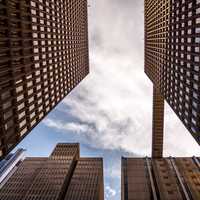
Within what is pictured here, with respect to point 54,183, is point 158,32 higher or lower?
higher

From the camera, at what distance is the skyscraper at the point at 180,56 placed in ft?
162

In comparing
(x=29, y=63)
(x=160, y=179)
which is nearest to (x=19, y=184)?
(x=160, y=179)

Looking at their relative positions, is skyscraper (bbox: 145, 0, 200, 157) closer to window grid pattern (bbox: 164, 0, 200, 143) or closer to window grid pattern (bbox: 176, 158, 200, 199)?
window grid pattern (bbox: 164, 0, 200, 143)

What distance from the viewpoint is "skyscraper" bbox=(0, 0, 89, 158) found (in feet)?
133

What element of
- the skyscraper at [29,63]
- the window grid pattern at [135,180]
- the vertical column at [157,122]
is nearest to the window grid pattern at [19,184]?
the window grid pattern at [135,180]

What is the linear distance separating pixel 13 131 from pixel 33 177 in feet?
495

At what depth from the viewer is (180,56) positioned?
5894cm

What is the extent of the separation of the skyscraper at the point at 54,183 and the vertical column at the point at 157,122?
5699cm

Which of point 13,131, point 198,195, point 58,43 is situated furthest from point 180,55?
point 198,195

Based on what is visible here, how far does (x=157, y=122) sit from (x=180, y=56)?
244 feet

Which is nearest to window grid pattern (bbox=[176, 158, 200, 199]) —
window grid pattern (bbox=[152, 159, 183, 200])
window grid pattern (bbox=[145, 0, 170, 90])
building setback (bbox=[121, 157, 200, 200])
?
building setback (bbox=[121, 157, 200, 200])

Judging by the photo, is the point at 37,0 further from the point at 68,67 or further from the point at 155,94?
the point at 155,94

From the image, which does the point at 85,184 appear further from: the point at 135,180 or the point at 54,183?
the point at 135,180

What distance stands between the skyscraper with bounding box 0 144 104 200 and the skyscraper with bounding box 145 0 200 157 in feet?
353
